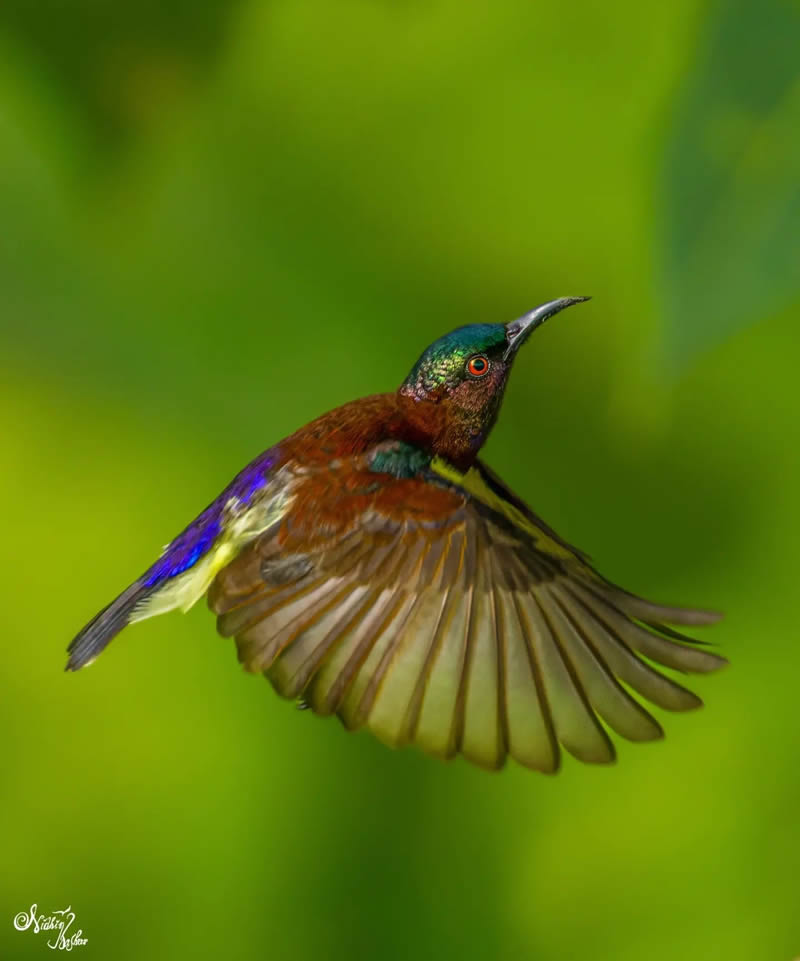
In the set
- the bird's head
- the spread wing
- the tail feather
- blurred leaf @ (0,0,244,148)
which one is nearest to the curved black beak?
the bird's head

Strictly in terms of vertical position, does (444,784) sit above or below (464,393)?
below

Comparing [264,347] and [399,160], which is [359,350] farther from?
[399,160]

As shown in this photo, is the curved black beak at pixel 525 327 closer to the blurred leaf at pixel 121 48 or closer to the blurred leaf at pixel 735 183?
the blurred leaf at pixel 735 183

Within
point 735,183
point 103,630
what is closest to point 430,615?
point 103,630

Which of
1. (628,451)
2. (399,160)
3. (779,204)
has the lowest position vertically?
(628,451)

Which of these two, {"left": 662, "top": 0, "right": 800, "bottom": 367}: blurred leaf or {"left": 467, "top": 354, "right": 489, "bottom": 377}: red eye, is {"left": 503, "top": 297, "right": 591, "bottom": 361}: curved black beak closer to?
{"left": 467, "top": 354, "right": 489, "bottom": 377}: red eye

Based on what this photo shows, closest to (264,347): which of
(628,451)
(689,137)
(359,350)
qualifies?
(359,350)

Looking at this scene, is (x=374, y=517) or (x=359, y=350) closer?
(x=374, y=517)
